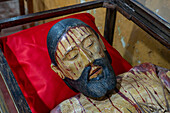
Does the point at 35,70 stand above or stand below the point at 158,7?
Answer: above

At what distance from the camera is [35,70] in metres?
1.38

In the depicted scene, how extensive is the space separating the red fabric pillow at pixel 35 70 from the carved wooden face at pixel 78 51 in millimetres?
363

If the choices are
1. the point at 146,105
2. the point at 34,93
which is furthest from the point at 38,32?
the point at 146,105

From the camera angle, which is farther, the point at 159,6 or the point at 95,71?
the point at 159,6

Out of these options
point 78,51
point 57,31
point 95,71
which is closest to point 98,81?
point 95,71

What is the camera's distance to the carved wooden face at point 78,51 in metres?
0.97

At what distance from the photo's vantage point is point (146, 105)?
108cm

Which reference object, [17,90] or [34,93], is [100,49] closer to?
[17,90]

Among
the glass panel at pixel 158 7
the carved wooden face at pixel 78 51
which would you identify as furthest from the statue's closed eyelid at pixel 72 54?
the glass panel at pixel 158 7

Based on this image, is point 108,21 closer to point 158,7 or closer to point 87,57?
point 158,7

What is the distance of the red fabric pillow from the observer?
1.30 m

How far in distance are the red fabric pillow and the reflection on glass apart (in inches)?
19.0

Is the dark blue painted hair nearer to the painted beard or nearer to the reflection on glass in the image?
the painted beard

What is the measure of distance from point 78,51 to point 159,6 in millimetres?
793
